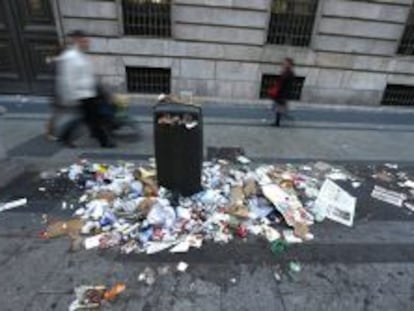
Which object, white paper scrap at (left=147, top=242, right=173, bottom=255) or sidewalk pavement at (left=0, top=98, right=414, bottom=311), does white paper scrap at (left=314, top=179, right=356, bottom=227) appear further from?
white paper scrap at (left=147, top=242, right=173, bottom=255)

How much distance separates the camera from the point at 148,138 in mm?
6609

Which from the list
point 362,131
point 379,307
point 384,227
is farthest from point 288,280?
point 362,131

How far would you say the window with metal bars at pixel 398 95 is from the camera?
10008 millimetres

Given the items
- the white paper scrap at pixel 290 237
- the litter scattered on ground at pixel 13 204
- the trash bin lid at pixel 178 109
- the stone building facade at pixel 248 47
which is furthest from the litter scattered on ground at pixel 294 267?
the stone building facade at pixel 248 47

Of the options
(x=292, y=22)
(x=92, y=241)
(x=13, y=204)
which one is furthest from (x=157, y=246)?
(x=292, y=22)

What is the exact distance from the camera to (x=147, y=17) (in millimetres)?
8594

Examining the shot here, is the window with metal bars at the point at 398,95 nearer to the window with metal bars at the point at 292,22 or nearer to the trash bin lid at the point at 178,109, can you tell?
the window with metal bars at the point at 292,22

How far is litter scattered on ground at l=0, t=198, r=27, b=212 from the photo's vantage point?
13.6ft

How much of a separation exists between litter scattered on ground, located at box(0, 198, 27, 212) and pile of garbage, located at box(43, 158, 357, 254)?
744 mm

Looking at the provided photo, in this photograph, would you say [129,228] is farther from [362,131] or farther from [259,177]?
[362,131]

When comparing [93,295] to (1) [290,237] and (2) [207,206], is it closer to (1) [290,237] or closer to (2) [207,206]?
(2) [207,206]

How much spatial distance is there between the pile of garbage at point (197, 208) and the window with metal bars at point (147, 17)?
496cm

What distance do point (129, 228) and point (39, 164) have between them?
8.43ft

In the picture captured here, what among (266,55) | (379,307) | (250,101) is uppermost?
(266,55)
